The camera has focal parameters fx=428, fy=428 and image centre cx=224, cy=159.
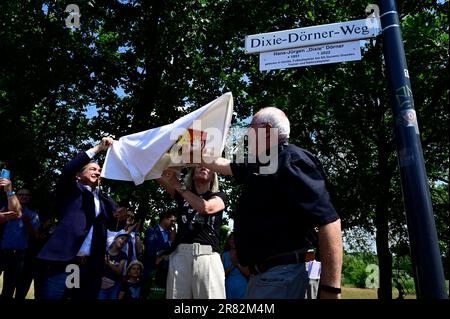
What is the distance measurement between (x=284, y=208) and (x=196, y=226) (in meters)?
1.63

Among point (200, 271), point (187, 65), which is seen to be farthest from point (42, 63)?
point (200, 271)

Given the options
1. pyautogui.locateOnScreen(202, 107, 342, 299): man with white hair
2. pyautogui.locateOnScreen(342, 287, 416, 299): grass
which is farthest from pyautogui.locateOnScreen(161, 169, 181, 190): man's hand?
pyautogui.locateOnScreen(342, 287, 416, 299): grass

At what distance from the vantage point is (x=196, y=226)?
13.0ft

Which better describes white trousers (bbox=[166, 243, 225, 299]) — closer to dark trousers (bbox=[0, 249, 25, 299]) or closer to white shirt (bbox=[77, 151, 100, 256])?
white shirt (bbox=[77, 151, 100, 256])

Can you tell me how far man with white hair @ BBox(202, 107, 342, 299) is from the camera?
7.52 ft

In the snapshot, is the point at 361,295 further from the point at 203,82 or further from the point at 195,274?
the point at 195,274

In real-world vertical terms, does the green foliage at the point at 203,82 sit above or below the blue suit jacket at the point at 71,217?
above

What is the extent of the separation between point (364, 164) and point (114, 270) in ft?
28.0

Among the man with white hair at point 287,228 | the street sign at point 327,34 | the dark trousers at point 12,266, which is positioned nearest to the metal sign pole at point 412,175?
the street sign at point 327,34

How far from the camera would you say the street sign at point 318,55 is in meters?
3.57

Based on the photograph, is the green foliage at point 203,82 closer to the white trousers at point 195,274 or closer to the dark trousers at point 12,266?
the dark trousers at point 12,266

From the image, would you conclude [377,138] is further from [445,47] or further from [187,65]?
[187,65]

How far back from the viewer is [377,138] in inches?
482

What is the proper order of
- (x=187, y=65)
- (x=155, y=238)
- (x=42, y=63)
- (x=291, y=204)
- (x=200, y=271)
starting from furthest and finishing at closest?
(x=187, y=65) → (x=42, y=63) → (x=155, y=238) → (x=200, y=271) → (x=291, y=204)
